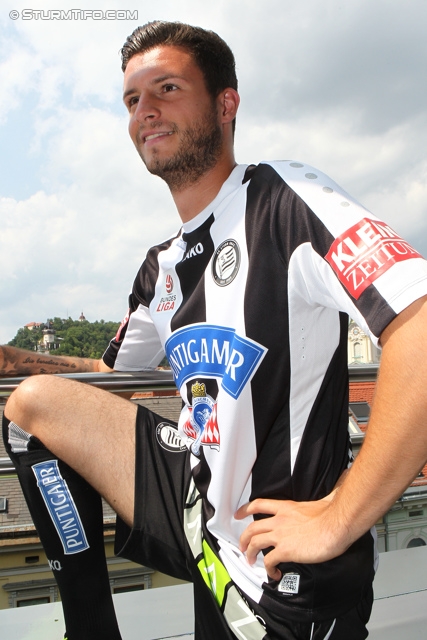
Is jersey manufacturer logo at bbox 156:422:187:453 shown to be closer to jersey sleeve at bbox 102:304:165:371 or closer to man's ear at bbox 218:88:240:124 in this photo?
jersey sleeve at bbox 102:304:165:371

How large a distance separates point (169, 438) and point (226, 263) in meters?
0.49

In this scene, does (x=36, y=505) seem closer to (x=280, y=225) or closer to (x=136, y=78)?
(x=280, y=225)

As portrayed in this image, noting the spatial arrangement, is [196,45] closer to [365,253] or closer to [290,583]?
[365,253]

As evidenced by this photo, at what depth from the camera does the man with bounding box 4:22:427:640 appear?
0.87 metres

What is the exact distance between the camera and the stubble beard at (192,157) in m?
1.33

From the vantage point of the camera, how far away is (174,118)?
133cm

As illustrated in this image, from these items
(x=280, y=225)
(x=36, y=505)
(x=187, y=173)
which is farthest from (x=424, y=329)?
(x=36, y=505)

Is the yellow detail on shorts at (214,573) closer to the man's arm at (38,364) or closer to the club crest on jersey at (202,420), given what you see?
the club crest on jersey at (202,420)

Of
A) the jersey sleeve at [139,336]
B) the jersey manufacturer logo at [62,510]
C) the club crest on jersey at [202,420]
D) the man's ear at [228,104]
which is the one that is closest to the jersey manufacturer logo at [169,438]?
the club crest on jersey at [202,420]

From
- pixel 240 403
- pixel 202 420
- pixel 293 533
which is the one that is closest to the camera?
pixel 293 533

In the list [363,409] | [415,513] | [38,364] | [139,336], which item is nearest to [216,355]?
[139,336]

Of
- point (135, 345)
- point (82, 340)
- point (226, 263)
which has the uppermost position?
point (82, 340)

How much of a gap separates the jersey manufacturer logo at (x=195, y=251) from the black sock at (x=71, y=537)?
0.54 metres

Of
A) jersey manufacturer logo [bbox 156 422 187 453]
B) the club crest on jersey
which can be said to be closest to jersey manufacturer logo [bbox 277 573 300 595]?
the club crest on jersey
